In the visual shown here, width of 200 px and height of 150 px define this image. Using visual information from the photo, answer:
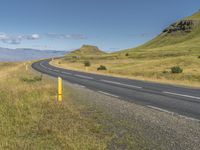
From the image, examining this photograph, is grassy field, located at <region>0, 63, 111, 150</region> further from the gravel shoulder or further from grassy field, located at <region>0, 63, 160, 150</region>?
the gravel shoulder

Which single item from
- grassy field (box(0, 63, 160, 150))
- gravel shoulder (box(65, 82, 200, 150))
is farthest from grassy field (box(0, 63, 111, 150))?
gravel shoulder (box(65, 82, 200, 150))

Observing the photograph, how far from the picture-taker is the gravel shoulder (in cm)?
620

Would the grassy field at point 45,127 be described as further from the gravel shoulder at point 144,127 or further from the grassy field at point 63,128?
the gravel shoulder at point 144,127

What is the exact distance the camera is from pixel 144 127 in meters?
7.62

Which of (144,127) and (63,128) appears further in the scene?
(144,127)

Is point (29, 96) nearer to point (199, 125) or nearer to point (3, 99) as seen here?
point (3, 99)

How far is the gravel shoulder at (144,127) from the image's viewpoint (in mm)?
6203

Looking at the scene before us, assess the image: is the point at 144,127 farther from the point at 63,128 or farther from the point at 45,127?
the point at 45,127

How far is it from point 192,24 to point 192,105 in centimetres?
20332

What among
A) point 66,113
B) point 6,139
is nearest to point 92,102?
point 66,113

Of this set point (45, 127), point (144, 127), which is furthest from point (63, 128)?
point (144, 127)

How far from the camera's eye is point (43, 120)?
820cm

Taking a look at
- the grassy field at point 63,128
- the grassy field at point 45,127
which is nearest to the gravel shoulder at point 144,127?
the grassy field at point 63,128

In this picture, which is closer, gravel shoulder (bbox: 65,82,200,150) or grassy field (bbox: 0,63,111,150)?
grassy field (bbox: 0,63,111,150)
